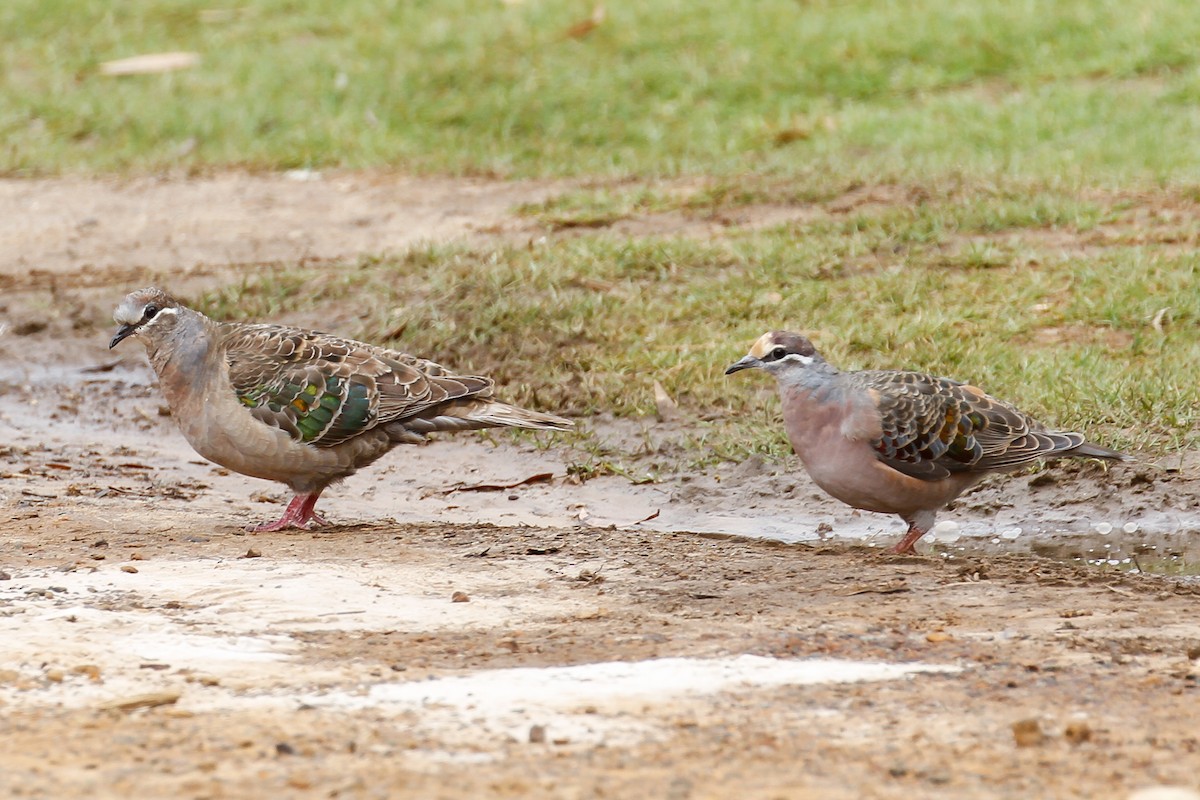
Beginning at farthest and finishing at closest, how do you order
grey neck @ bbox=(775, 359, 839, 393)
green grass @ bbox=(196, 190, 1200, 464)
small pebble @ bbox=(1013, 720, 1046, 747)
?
green grass @ bbox=(196, 190, 1200, 464) → grey neck @ bbox=(775, 359, 839, 393) → small pebble @ bbox=(1013, 720, 1046, 747)

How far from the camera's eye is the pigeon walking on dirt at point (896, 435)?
6246 mm

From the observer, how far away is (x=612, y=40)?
47.2 feet

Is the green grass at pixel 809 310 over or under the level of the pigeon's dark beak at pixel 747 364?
under

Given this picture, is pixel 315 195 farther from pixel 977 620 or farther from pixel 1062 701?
pixel 1062 701

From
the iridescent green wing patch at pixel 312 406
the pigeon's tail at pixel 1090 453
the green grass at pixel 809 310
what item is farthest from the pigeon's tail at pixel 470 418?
the pigeon's tail at pixel 1090 453

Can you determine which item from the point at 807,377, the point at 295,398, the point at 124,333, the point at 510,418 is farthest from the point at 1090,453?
the point at 124,333

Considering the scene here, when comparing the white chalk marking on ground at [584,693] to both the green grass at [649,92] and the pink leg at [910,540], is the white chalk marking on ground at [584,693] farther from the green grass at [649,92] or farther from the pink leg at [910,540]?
the green grass at [649,92]

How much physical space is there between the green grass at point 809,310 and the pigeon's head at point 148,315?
1997mm

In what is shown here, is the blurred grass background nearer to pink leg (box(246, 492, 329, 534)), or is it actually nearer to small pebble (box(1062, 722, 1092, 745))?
pink leg (box(246, 492, 329, 534))

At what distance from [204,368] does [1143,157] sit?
744 cm

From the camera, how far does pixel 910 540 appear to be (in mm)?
6457

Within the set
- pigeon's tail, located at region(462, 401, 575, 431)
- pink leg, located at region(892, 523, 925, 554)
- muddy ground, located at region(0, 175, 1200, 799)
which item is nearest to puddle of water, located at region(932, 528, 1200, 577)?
muddy ground, located at region(0, 175, 1200, 799)

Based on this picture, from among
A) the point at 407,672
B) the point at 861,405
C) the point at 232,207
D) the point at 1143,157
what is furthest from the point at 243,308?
the point at 1143,157

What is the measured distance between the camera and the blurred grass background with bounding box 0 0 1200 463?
334 inches
